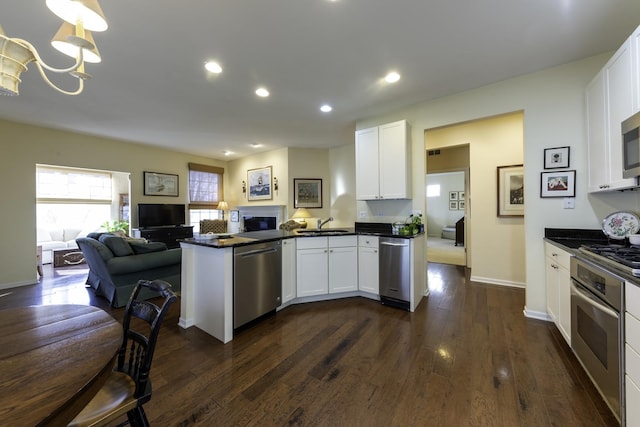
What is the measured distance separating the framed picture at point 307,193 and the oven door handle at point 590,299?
189 inches

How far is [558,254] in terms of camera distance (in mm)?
2303

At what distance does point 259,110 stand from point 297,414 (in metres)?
3.66

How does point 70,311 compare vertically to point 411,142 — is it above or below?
below

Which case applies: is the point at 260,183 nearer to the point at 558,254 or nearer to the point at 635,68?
the point at 558,254

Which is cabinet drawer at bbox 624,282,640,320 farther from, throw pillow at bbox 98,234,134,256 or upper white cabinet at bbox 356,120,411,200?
throw pillow at bbox 98,234,134,256

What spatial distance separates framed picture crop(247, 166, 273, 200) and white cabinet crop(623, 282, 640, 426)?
5898 mm

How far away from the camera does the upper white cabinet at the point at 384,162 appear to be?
3.39m

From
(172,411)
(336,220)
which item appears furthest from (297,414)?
(336,220)

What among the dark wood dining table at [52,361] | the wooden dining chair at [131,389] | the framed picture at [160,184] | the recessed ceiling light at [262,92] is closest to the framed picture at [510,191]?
the recessed ceiling light at [262,92]

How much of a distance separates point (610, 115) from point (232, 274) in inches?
137

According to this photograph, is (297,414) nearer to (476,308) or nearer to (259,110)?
(476,308)

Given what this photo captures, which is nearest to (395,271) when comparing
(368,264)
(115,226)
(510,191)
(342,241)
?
(368,264)

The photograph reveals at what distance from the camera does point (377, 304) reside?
3256mm

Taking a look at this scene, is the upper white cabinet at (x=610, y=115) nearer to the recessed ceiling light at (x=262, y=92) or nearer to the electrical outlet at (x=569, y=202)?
the electrical outlet at (x=569, y=202)
